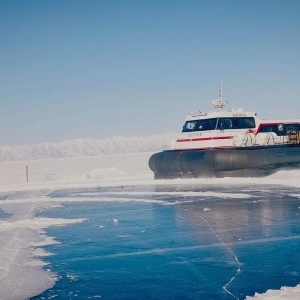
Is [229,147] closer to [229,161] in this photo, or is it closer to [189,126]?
[229,161]

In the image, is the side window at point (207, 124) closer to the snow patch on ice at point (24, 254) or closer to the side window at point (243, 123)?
the side window at point (243, 123)

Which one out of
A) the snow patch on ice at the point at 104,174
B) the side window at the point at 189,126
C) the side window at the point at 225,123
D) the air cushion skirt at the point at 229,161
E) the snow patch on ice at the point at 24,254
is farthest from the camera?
the snow patch on ice at the point at 104,174

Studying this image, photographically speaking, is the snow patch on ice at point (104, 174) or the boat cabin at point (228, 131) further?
the snow patch on ice at point (104, 174)

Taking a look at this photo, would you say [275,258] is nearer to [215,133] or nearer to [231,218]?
[231,218]

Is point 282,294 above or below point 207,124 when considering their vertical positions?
below

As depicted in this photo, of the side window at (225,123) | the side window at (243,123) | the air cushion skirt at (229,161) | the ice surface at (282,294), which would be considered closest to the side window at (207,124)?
the side window at (225,123)

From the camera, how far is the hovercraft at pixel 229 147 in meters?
15.0

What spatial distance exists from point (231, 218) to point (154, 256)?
2.59m

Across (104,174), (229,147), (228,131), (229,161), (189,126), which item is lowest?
(104,174)

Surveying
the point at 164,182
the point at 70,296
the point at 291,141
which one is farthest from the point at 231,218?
the point at 291,141

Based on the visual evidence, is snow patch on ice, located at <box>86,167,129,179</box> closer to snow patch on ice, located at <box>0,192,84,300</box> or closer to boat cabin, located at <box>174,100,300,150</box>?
boat cabin, located at <box>174,100,300,150</box>

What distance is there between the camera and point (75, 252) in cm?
484

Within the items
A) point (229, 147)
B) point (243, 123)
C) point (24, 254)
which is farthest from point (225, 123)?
point (24, 254)

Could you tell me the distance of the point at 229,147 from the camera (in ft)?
51.4
